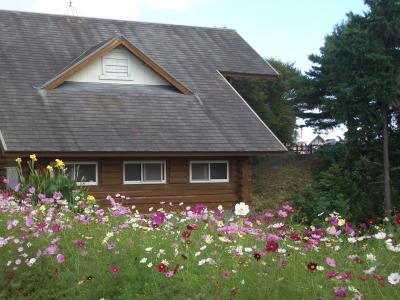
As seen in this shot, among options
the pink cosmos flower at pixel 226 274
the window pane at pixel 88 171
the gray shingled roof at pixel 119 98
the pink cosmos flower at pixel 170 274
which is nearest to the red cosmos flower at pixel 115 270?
the pink cosmos flower at pixel 170 274

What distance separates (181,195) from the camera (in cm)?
1972

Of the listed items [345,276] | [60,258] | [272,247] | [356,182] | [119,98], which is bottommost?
[356,182]

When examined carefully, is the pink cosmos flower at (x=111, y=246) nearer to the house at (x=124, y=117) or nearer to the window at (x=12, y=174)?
the house at (x=124, y=117)

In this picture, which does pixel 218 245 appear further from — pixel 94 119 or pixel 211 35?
pixel 211 35

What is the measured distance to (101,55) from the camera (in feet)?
66.0

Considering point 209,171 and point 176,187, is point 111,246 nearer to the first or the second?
point 176,187

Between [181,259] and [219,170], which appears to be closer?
[181,259]

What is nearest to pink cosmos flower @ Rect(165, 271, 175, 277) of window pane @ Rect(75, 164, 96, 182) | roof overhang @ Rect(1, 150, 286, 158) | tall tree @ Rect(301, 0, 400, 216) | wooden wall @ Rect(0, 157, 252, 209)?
roof overhang @ Rect(1, 150, 286, 158)

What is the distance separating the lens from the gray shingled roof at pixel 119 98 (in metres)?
18.0

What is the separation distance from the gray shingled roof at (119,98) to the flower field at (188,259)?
10043 mm

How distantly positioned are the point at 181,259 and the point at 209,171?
47.5ft

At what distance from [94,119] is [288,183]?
21.1 meters

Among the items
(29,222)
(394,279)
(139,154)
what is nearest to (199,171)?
(139,154)

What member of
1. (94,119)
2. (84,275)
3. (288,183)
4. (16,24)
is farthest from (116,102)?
(288,183)
